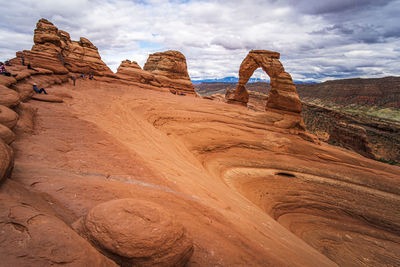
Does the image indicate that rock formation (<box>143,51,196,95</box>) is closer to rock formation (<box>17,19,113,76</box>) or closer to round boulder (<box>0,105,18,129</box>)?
rock formation (<box>17,19,113,76</box>)

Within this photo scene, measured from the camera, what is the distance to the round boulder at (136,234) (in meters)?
1.91

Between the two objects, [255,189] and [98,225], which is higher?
[98,225]

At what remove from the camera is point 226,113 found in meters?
12.0

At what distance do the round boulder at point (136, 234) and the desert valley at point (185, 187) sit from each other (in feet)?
0.04

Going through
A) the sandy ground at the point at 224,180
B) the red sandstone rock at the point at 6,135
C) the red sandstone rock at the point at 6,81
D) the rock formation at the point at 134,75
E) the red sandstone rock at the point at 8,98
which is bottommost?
the sandy ground at the point at 224,180

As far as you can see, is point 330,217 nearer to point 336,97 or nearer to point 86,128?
point 86,128

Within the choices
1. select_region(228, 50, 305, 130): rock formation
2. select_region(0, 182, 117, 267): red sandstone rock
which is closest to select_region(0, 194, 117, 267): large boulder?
select_region(0, 182, 117, 267): red sandstone rock

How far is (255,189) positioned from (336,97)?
77737 millimetres

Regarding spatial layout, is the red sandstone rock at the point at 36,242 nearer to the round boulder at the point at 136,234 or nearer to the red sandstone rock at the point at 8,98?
the round boulder at the point at 136,234

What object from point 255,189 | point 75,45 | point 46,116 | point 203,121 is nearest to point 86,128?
point 46,116

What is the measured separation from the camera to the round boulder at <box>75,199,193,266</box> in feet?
6.26

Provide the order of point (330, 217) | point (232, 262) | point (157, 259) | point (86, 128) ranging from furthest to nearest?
point (330, 217), point (86, 128), point (232, 262), point (157, 259)

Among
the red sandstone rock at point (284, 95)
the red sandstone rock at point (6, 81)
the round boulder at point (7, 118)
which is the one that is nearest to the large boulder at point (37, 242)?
the round boulder at point (7, 118)

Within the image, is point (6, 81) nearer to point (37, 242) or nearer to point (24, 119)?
point (24, 119)
